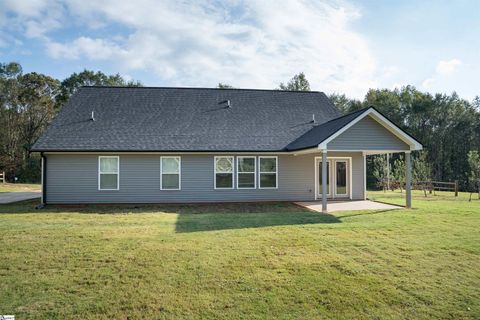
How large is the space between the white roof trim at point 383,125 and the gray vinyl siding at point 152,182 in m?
4.02

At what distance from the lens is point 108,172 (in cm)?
1614

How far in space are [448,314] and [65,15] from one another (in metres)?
15.8

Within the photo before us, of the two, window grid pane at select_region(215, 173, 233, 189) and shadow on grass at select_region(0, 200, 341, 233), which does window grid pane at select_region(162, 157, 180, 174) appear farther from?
window grid pane at select_region(215, 173, 233, 189)

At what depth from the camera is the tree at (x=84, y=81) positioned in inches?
A: 1750

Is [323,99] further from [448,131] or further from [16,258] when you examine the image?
[448,131]

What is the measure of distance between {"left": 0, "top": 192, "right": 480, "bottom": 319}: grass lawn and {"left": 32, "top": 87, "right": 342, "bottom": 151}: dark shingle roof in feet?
19.1

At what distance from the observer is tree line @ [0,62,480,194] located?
39781 millimetres

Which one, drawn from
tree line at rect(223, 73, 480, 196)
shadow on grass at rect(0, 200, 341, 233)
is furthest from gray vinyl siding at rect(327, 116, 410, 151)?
tree line at rect(223, 73, 480, 196)

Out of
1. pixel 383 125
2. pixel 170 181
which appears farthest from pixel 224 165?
pixel 383 125

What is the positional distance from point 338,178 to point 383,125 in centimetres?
445

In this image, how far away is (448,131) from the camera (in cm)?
4197

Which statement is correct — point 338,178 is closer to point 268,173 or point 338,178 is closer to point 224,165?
point 268,173

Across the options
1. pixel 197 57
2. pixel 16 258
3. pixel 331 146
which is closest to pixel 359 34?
pixel 331 146

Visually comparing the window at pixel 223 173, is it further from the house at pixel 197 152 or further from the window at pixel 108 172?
the window at pixel 108 172
